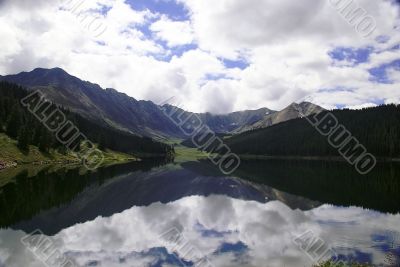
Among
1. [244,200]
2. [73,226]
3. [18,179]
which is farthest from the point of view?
[18,179]

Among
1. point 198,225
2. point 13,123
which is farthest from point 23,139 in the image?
point 198,225

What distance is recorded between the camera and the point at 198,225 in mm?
50406

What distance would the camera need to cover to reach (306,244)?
127 feet

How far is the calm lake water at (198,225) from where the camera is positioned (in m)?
34.0

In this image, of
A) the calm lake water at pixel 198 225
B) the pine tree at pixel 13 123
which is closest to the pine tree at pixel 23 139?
the pine tree at pixel 13 123

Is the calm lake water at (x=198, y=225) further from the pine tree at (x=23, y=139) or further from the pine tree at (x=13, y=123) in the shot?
the pine tree at (x=13, y=123)

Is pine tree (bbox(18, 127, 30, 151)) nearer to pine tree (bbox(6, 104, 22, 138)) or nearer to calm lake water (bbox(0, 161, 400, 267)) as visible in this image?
pine tree (bbox(6, 104, 22, 138))

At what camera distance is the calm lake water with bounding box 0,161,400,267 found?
33969 millimetres

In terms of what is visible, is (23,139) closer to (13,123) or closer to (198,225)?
(13,123)

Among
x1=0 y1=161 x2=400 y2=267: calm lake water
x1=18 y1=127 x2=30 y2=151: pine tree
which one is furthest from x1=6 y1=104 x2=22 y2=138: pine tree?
x1=0 y1=161 x2=400 y2=267: calm lake water

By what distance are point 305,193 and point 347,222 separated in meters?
34.4

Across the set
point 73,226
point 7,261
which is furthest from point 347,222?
point 7,261

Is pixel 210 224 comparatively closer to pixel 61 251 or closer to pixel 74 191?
pixel 61 251

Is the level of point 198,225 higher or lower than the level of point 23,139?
lower
